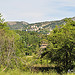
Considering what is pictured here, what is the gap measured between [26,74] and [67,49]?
38.4 feet

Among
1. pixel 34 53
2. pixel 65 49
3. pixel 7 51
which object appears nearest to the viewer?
pixel 7 51

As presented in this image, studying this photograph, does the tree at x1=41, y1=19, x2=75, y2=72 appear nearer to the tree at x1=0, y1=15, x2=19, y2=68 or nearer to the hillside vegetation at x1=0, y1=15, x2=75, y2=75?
the hillside vegetation at x1=0, y1=15, x2=75, y2=75

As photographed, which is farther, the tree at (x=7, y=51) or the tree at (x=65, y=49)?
the tree at (x=65, y=49)

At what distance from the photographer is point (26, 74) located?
5.31 metres

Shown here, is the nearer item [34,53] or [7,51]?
[7,51]

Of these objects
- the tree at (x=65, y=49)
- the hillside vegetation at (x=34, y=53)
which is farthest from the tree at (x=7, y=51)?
the tree at (x=65, y=49)

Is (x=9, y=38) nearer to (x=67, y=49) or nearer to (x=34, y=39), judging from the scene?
(x=67, y=49)

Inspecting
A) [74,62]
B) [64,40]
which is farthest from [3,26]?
[74,62]

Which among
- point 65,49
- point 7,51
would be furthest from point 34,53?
point 7,51

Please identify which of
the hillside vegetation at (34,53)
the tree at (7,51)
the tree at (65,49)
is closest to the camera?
the tree at (7,51)

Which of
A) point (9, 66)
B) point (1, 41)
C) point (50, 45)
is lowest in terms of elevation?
point (9, 66)

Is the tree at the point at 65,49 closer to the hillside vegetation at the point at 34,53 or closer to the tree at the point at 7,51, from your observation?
the hillside vegetation at the point at 34,53

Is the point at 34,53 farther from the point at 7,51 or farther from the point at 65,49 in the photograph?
the point at 7,51

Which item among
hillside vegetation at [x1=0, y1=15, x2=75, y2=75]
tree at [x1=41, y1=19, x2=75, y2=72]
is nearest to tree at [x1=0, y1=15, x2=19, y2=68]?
hillside vegetation at [x1=0, y1=15, x2=75, y2=75]
